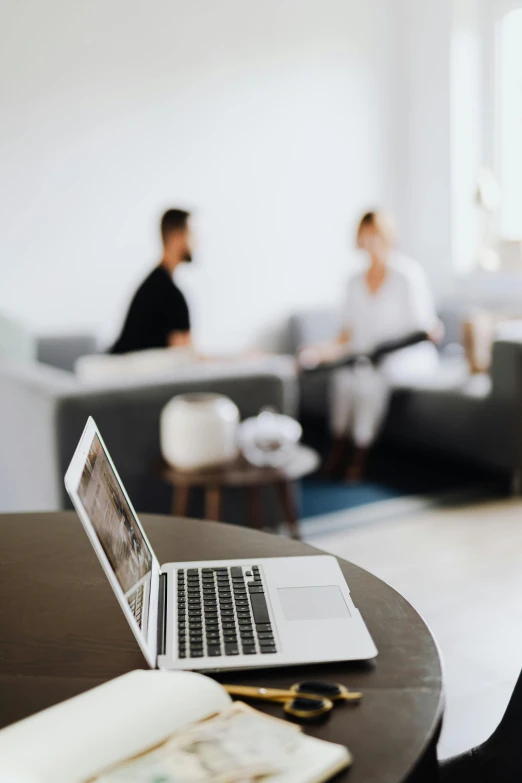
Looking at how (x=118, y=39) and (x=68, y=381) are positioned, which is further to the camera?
(x=118, y=39)

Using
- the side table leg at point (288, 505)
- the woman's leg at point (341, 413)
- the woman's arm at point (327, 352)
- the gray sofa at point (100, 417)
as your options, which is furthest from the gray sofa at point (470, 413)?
the side table leg at point (288, 505)

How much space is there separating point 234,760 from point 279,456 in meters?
2.21

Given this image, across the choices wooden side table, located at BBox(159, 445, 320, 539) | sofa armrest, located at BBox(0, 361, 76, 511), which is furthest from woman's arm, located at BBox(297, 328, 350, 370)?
sofa armrest, located at BBox(0, 361, 76, 511)

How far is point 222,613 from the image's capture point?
3.66ft

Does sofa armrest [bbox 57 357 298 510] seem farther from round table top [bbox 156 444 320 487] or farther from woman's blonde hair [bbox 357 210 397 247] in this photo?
woman's blonde hair [bbox 357 210 397 247]

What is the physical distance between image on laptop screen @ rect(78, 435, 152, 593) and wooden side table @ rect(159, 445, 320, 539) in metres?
1.59

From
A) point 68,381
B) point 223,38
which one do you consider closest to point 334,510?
point 68,381

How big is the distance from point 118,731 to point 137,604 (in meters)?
0.23

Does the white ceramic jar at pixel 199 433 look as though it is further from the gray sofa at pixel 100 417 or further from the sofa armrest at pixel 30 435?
the sofa armrest at pixel 30 435

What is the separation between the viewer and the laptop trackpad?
1115 millimetres

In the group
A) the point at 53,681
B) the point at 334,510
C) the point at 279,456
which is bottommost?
the point at 334,510

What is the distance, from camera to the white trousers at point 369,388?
4438mm

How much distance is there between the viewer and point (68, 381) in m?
3.10

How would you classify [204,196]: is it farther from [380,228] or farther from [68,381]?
[68,381]
